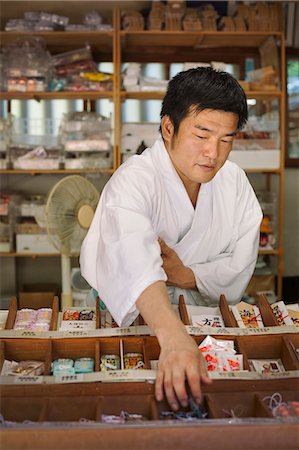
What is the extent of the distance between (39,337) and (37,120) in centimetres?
332

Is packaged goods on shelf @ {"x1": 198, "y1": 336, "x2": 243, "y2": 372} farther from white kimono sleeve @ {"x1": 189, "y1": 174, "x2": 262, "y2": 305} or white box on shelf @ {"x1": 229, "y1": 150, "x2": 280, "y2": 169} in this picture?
white box on shelf @ {"x1": 229, "y1": 150, "x2": 280, "y2": 169}

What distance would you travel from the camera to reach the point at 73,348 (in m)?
1.35

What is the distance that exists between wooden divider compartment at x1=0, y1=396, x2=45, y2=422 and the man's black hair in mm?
881

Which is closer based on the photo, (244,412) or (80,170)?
(244,412)

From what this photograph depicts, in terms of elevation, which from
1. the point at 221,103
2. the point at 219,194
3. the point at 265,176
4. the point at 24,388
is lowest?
the point at 265,176

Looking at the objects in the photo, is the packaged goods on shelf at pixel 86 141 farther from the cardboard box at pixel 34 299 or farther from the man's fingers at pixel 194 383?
the man's fingers at pixel 194 383

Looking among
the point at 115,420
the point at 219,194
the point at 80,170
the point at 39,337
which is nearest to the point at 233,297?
the point at 219,194

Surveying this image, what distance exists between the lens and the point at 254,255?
6.38ft

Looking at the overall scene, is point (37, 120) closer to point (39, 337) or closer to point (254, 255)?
point (254, 255)

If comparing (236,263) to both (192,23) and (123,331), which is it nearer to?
(123,331)

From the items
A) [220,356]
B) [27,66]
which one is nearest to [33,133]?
[27,66]

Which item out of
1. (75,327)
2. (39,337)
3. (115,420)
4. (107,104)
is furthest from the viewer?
(107,104)

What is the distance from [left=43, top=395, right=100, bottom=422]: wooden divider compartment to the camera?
1.09 meters

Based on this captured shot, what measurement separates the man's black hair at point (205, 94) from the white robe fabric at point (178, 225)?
0.20 m
